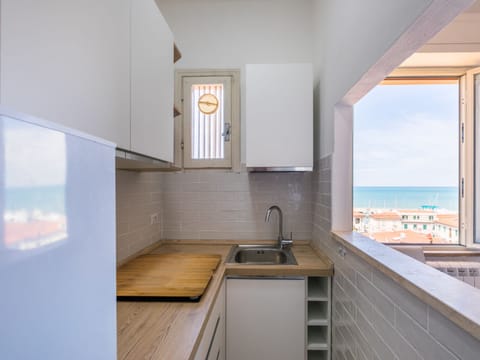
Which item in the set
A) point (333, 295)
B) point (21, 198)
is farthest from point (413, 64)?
point (21, 198)

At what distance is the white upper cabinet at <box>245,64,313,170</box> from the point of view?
1.96m

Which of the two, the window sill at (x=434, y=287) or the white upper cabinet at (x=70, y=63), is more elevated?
the white upper cabinet at (x=70, y=63)

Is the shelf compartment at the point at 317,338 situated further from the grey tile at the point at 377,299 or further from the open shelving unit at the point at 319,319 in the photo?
the grey tile at the point at 377,299

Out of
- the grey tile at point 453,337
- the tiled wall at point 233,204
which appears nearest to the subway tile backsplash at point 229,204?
the tiled wall at point 233,204

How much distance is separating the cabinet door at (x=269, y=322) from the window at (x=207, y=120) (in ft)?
3.67

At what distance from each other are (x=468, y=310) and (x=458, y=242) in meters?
2.08

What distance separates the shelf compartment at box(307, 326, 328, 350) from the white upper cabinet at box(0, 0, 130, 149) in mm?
1688

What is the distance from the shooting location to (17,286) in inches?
11.4

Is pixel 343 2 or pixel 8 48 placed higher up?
pixel 343 2

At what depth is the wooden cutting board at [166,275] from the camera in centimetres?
119

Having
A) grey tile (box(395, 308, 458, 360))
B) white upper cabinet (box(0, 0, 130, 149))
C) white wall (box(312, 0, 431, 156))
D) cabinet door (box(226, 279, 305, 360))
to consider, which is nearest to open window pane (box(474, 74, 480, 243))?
white wall (box(312, 0, 431, 156))

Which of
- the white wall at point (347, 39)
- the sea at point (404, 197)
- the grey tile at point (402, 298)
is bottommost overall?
the grey tile at point (402, 298)

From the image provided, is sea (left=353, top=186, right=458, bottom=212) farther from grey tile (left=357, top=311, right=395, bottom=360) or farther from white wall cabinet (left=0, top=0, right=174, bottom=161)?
white wall cabinet (left=0, top=0, right=174, bottom=161)

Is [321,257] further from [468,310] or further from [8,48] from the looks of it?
[8,48]
